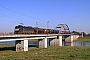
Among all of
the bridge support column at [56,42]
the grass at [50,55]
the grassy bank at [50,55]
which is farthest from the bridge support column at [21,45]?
the bridge support column at [56,42]

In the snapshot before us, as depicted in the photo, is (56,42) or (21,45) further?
(56,42)

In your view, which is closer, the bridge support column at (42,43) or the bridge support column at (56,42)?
the bridge support column at (42,43)

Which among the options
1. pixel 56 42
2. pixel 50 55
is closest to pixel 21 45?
pixel 50 55

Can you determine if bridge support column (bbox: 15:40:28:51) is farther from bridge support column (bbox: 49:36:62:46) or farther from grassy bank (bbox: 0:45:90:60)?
bridge support column (bbox: 49:36:62:46)

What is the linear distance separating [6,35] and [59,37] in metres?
47.7

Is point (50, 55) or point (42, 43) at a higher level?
point (50, 55)

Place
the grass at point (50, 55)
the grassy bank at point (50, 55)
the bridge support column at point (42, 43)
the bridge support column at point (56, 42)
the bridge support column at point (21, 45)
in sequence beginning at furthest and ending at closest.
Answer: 1. the bridge support column at point (56, 42)
2. the bridge support column at point (42, 43)
3. the bridge support column at point (21, 45)
4. the grass at point (50, 55)
5. the grassy bank at point (50, 55)

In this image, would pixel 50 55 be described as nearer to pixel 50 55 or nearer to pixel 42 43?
pixel 50 55

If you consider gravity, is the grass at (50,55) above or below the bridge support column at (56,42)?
above

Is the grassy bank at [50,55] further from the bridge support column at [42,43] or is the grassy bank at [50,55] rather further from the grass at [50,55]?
the bridge support column at [42,43]

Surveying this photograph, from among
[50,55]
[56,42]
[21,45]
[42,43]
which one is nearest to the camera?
[50,55]

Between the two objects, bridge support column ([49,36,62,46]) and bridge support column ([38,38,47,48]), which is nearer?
bridge support column ([38,38,47,48])

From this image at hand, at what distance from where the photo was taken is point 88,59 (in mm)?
22344

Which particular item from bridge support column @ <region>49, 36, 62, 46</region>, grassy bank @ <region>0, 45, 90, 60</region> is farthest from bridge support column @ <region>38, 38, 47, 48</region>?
grassy bank @ <region>0, 45, 90, 60</region>
